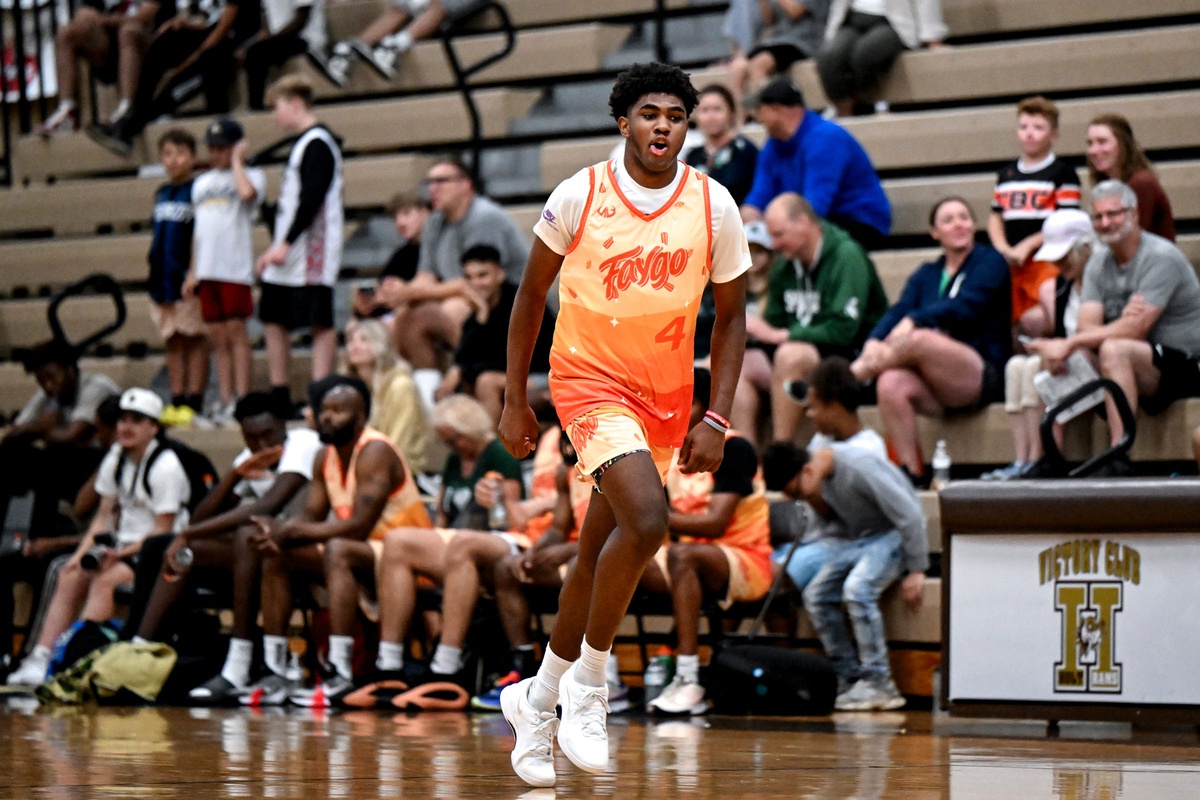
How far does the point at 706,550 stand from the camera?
769 cm

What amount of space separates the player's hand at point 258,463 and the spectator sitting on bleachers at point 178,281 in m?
1.92

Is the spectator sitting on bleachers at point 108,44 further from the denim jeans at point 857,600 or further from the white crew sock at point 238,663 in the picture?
the denim jeans at point 857,600

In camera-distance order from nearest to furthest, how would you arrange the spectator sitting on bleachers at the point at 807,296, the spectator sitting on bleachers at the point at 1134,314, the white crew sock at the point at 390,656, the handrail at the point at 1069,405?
the handrail at the point at 1069,405 < the spectator sitting on bleachers at the point at 1134,314 < the white crew sock at the point at 390,656 < the spectator sitting on bleachers at the point at 807,296

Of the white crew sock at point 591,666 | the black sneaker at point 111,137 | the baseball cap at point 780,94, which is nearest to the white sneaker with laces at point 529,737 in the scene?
the white crew sock at point 591,666

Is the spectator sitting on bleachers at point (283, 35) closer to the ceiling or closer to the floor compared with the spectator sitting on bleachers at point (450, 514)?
closer to the ceiling

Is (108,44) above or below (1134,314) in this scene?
above

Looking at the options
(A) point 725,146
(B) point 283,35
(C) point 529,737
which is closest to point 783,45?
(A) point 725,146

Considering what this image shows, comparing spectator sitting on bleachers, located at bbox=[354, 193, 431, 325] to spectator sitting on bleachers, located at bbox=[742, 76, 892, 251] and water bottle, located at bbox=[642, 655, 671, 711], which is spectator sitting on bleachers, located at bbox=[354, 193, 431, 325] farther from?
water bottle, located at bbox=[642, 655, 671, 711]

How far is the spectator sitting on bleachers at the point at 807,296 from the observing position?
336 inches

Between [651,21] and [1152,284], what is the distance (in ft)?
17.6

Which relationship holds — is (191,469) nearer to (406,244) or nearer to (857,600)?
(406,244)

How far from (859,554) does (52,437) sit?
17.3 feet

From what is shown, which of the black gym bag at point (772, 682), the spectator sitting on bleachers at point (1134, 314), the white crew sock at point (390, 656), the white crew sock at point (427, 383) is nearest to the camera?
the black gym bag at point (772, 682)

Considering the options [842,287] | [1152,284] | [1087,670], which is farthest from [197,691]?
[1152,284]
